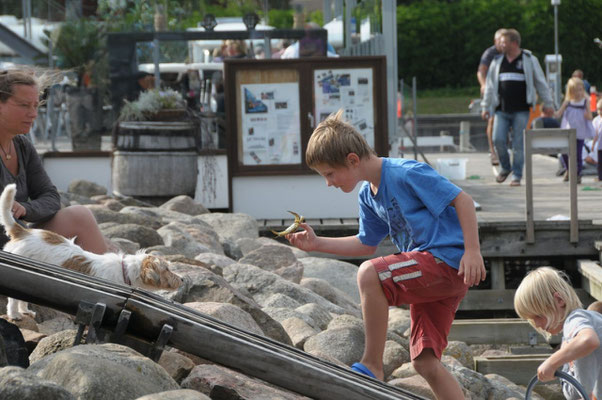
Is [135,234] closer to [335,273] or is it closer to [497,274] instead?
[335,273]

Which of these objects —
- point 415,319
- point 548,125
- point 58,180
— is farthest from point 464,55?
point 415,319

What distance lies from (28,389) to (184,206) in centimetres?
835

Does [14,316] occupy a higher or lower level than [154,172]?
lower

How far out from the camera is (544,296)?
15.8 ft

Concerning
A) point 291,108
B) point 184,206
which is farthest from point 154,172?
point 291,108

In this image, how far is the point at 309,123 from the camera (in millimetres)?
12148

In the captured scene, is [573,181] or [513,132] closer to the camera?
[573,181]

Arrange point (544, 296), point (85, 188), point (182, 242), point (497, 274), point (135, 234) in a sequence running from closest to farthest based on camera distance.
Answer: point (544, 296), point (135, 234), point (182, 242), point (497, 274), point (85, 188)

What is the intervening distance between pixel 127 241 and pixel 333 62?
482 centimetres

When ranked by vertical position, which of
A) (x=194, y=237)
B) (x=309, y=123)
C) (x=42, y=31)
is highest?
(x=42, y=31)

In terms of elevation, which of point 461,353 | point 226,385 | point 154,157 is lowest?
point 461,353

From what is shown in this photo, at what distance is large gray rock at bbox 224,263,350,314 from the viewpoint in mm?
7875

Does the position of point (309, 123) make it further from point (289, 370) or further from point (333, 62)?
point (289, 370)

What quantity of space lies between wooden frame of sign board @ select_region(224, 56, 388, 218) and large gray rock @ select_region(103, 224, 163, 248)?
3.68m
